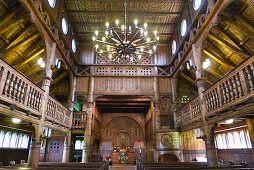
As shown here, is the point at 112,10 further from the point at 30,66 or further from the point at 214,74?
the point at 214,74

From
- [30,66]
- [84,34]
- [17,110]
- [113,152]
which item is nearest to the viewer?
[17,110]

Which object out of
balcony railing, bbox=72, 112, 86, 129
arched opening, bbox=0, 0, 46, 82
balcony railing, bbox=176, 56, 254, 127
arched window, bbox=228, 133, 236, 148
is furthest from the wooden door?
arched window, bbox=228, 133, 236, 148

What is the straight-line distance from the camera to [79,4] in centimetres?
1369

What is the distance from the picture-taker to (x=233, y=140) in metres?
12.3

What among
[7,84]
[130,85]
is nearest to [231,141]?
[130,85]

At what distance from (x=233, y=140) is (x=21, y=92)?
539 inches

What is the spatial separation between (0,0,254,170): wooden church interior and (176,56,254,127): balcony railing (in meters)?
0.04

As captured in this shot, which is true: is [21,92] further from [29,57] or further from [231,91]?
[231,91]

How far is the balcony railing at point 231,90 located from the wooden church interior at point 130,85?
4 centimetres

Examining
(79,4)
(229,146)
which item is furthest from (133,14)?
(229,146)

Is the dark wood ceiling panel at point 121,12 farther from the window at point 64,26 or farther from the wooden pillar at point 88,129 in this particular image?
the wooden pillar at point 88,129

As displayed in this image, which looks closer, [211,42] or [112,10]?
[211,42]

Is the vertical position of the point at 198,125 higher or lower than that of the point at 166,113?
lower

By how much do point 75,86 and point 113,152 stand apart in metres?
9.82
